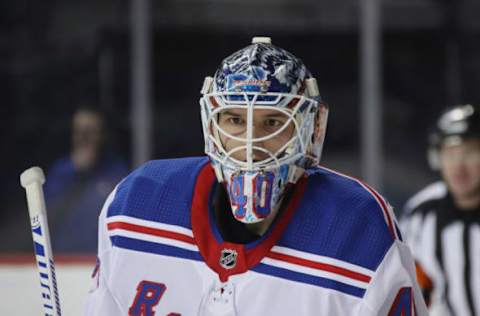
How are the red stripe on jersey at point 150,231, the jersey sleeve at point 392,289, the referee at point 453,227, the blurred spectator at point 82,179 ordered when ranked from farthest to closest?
the blurred spectator at point 82,179 → the referee at point 453,227 → the red stripe on jersey at point 150,231 → the jersey sleeve at point 392,289

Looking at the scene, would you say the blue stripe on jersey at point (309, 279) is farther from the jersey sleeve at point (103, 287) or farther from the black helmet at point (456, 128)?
the black helmet at point (456, 128)

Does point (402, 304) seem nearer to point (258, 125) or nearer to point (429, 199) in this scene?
point (258, 125)

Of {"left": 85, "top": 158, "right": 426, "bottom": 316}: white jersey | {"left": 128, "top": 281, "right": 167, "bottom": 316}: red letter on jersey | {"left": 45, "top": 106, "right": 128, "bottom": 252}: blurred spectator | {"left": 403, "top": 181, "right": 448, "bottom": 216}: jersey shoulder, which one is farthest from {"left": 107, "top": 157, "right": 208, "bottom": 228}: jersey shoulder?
{"left": 45, "top": 106, "right": 128, "bottom": 252}: blurred spectator

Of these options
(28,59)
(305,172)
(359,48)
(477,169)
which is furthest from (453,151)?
(28,59)

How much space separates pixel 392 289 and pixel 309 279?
0.44 ft

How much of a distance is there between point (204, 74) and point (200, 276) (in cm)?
237

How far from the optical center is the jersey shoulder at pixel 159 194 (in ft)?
6.29

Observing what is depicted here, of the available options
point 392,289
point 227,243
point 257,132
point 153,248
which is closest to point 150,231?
point 153,248

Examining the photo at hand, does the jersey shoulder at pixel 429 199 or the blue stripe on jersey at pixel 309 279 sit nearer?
the blue stripe on jersey at pixel 309 279

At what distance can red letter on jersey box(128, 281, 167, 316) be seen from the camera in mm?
1867

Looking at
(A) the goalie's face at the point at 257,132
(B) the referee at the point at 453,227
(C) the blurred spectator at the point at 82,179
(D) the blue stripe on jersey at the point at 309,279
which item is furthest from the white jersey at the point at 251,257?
(C) the blurred spectator at the point at 82,179

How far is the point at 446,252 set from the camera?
3.23 m

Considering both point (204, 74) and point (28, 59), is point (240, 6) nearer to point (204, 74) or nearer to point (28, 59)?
point (204, 74)

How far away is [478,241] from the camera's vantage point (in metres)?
3.17
